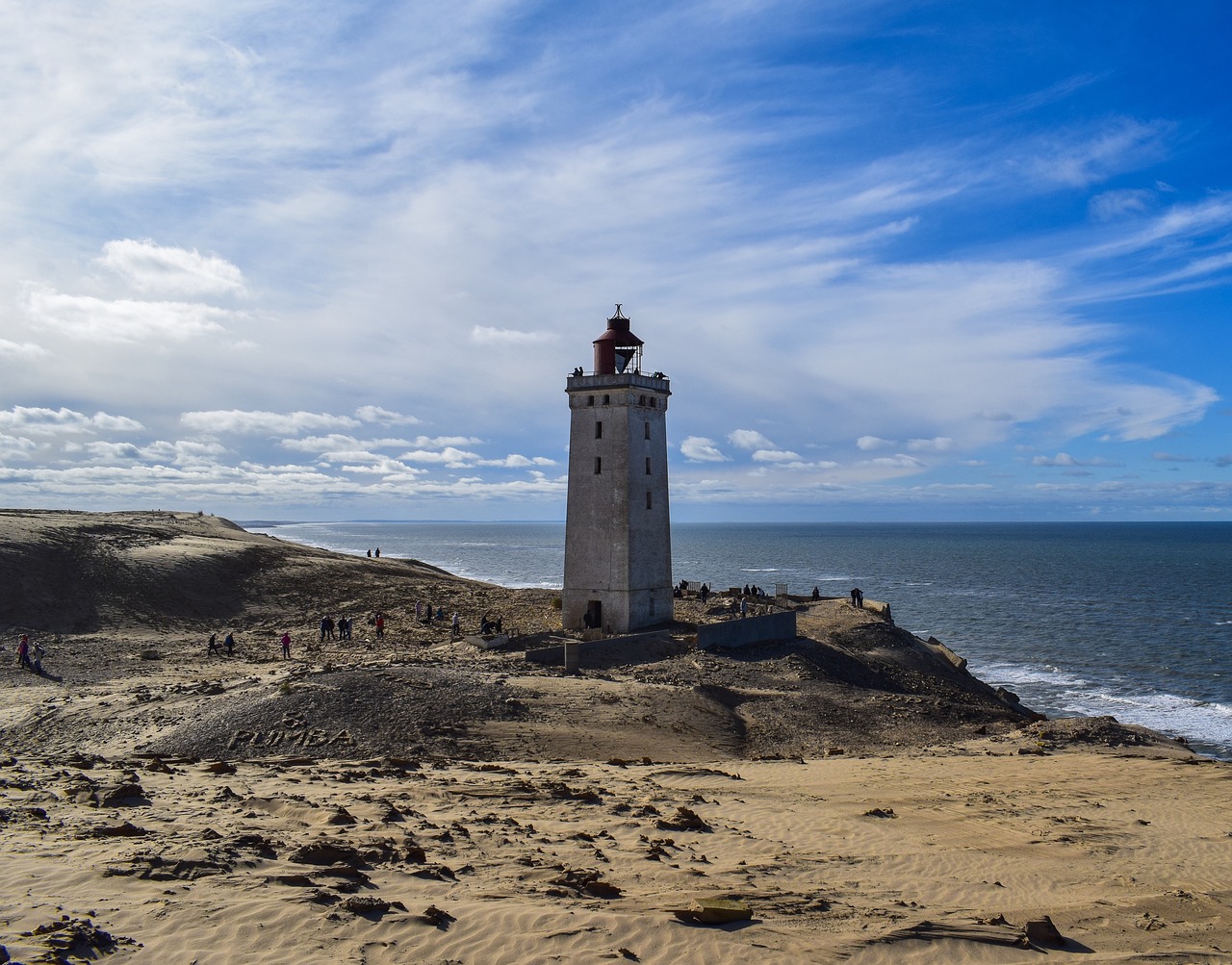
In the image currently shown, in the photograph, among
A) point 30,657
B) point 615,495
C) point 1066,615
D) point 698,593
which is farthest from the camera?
point 1066,615

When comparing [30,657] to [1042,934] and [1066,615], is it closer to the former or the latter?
[1042,934]

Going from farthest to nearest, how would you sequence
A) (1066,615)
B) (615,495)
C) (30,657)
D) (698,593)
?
(1066,615) < (698,593) < (615,495) < (30,657)

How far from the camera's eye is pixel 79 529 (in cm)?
4712

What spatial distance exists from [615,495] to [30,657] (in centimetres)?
2086

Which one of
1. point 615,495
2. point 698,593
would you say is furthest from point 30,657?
point 698,593

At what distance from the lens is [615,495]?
35.5 m

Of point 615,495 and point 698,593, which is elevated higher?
point 615,495

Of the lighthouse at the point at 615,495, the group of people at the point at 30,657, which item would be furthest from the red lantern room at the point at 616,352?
the group of people at the point at 30,657

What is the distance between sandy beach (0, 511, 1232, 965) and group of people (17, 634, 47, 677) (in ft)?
2.57

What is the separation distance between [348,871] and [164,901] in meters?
2.09

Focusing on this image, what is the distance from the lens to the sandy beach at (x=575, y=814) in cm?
991

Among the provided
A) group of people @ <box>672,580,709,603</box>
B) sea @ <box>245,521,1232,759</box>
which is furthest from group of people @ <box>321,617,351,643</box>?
sea @ <box>245,521,1232,759</box>

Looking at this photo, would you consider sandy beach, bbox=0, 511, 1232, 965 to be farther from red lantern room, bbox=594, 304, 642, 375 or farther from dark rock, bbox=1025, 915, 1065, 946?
red lantern room, bbox=594, 304, 642, 375

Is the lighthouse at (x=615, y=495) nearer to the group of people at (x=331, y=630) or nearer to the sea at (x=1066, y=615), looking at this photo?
the group of people at (x=331, y=630)
